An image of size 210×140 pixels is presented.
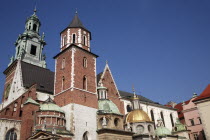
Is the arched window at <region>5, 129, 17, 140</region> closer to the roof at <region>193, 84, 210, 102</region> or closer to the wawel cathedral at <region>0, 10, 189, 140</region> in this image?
the wawel cathedral at <region>0, 10, 189, 140</region>

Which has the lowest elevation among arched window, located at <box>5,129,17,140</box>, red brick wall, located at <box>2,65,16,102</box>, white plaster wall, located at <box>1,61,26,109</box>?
arched window, located at <box>5,129,17,140</box>

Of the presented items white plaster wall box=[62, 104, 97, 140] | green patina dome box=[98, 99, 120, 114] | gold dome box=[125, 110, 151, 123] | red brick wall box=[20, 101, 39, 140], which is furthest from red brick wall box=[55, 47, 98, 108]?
gold dome box=[125, 110, 151, 123]

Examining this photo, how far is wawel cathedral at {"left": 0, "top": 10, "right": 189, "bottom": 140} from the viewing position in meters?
22.8

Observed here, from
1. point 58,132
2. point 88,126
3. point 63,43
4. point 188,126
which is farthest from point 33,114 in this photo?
point 188,126

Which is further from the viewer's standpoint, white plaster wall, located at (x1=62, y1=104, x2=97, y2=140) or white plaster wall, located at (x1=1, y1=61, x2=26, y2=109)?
white plaster wall, located at (x1=1, y1=61, x2=26, y2=109)

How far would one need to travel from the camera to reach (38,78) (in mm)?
31828

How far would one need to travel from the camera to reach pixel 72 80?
82.9 ft

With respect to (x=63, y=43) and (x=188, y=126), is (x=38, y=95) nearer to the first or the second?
(x=63, y=43)

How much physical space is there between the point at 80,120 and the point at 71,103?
6.68ft

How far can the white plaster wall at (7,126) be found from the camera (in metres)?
22.5

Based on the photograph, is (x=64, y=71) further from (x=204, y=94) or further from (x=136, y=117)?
(x=204, y=94)

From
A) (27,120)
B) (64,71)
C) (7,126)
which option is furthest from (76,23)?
(7,126)

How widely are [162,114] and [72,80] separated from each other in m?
23.5

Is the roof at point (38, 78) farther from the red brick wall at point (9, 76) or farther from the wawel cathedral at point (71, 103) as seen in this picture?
the red brick wall at point (9, 76)
